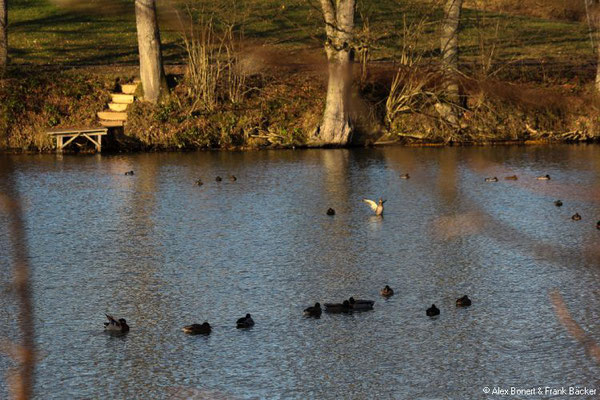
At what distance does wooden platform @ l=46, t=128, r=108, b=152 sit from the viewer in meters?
34.2

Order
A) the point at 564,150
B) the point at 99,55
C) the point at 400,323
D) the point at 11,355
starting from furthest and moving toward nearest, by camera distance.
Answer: the point at 99,55 < the point at 564,150 < the point at 400,323 < the point at 11,355

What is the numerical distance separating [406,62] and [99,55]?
45.1ft

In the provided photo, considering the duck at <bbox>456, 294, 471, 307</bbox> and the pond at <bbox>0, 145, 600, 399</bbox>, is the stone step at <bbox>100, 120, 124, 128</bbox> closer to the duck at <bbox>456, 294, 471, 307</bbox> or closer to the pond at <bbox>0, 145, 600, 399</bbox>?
the pond at <bbox>0, 145, 600, 399</bbox>

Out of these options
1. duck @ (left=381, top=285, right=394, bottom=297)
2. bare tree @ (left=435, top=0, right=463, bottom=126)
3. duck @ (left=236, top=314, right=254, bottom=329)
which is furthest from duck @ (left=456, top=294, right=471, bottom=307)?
bare tree @ (left=435, top=0, right=463, bottom=126)

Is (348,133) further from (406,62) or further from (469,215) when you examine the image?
(469,215)

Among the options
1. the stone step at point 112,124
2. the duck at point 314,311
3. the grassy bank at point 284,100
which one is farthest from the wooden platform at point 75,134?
the duck at point 314,311

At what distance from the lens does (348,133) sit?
35438 millimetres

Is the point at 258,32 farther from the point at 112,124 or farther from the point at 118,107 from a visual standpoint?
the point at 112,124

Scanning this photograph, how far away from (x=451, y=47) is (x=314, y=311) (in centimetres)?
2395

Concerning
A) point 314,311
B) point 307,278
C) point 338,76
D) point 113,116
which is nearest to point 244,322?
point 314,311

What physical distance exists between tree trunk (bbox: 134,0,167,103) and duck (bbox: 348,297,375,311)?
72.8ft

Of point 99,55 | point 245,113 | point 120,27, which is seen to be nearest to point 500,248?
point 245,113

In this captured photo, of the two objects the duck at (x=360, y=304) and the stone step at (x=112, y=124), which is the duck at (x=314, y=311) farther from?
the stone step at (x=112, y=124)

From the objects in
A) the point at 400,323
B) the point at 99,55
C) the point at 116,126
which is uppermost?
the point at 99,55
